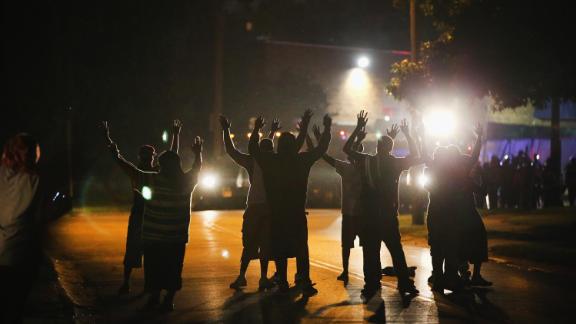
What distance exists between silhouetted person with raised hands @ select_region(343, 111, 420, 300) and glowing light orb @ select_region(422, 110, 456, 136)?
1508 centimetres

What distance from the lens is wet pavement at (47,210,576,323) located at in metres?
9.38

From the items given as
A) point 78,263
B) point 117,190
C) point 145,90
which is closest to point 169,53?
point 145,90

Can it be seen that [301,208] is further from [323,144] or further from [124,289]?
[124,289]

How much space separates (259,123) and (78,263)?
5772 millimetres

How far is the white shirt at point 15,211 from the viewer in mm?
6691

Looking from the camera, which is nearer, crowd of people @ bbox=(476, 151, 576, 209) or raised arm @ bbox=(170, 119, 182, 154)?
raised arm @ bbox=(170, 119, 182, 154)

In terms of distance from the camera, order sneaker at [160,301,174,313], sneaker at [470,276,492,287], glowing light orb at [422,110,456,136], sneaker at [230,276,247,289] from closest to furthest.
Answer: sneaker at [160,301,174,313] → sneaker at [230,276,247,289] → sneaker at [470,276,492,287] → glowing light orb at [422,110,456,136]

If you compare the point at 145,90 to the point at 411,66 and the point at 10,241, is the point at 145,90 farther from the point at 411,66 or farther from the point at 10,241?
the point at 10,241

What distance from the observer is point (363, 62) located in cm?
5512

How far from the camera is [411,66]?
22.6 metres

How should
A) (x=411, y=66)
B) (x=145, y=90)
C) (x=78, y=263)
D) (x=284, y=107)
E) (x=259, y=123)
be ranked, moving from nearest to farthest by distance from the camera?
(x=259, y=123)
(x=78, y=263)
(x=411, y=66)
(x=145, y=90)
(x=284, y=107)

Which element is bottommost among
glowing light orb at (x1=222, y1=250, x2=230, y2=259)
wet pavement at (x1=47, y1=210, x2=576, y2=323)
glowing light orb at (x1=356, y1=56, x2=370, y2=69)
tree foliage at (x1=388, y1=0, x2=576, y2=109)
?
wet pavement at (x1=47, y1=210, x2=576, y2=323)

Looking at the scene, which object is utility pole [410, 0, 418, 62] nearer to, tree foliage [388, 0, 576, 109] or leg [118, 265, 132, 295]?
tree foliage [388, 0, 576, 109]

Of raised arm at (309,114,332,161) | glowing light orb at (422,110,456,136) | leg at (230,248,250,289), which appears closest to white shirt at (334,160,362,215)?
raised arm at (309,114,332,161)
